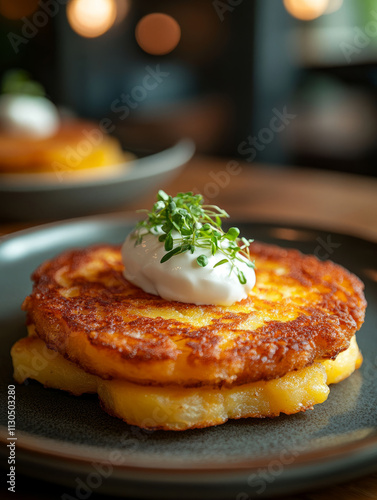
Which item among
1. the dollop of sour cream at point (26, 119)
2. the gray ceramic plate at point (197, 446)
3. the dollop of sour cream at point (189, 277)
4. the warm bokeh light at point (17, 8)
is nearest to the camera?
the gray ceramic plate at point (197, 446)

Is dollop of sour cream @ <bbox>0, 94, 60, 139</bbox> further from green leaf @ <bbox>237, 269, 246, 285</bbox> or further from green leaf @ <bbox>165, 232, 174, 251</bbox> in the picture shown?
green leaf @ <bbox>237, 269, 246, 285</bbox>

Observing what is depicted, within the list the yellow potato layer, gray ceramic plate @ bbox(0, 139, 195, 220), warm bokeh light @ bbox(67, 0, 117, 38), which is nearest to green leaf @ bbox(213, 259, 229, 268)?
the yellow potato layer

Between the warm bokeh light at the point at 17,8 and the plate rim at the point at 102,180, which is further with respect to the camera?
the warm bokeh light at the point at 17,8

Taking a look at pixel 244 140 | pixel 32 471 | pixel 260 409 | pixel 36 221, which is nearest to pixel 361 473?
pixel 260 409

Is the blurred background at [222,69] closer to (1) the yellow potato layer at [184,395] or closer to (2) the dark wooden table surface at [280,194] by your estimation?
(2) the dark wooden table surface at [280,194]

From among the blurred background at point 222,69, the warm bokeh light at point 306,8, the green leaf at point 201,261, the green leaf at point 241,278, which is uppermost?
the warm bokeh light at point 306,8

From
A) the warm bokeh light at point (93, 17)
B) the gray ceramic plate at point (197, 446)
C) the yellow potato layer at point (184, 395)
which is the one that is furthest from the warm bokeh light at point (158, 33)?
the yellow potato layer at point (184, 395)
